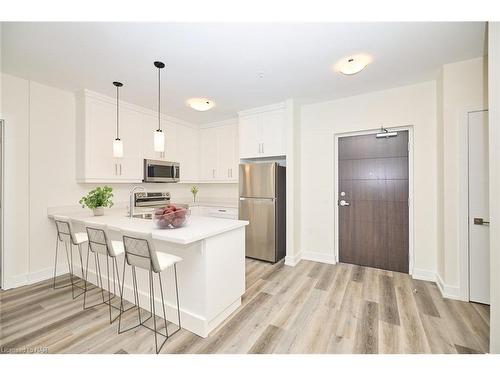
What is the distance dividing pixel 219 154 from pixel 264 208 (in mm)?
1626

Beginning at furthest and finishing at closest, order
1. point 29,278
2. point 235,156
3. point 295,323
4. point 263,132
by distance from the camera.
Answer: point 235,156 → point 263,132 → point 29,278 → point 295,323

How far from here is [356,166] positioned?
330 cm

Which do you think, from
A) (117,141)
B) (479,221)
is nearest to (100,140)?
(117,141)

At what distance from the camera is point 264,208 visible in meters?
3.48

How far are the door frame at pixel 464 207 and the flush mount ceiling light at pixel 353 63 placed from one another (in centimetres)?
117

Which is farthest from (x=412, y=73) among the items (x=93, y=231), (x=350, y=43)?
(x=93, y=231)

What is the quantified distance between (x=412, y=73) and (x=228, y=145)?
2967 millimetres

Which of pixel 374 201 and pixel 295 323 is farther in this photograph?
pixel 374 201

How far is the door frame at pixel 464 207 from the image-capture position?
2299 mm

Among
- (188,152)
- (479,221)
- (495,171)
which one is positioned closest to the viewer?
(495,171)

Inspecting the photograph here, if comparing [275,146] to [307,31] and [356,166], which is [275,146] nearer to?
[356,166]

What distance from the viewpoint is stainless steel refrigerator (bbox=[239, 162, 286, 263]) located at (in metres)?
3.40

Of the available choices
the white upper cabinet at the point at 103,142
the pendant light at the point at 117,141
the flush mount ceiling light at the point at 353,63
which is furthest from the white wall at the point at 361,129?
the white upper cabinet at the point at 103,142

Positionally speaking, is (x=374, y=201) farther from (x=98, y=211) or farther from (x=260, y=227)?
(x=98, y=211)
